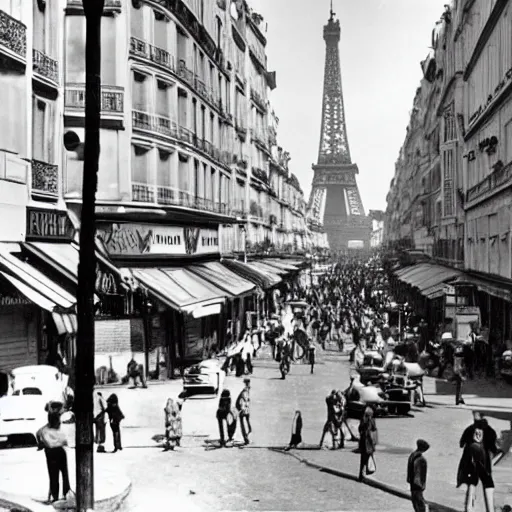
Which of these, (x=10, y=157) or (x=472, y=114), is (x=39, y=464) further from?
(x=472, y=114)

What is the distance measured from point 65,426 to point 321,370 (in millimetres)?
14712

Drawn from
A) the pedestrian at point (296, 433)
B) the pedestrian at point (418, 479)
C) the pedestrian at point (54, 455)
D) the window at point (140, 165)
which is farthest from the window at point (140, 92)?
the pedestrian at point (418, 479)

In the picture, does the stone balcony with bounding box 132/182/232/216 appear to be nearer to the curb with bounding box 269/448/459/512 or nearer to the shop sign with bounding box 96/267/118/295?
the shop sign with bounding box 96/267/118/295

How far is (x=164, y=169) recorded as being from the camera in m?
33.0

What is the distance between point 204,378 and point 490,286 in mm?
14705

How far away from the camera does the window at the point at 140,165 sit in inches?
1217

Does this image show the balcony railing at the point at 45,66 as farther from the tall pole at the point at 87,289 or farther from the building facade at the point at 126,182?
the tall pole at the point at 87,289

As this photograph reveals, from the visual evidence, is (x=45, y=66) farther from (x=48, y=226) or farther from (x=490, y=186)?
(x=490, y=186)

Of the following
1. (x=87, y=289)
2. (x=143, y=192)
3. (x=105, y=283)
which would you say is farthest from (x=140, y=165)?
(x=87, y=289)

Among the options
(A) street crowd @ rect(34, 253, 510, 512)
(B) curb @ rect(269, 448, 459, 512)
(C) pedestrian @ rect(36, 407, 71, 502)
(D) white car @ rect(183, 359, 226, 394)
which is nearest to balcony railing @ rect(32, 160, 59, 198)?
(A) street crowd @ rect(34, 253, 510, 512)

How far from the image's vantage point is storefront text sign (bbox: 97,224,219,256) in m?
29.7

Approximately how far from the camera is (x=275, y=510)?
507 inches

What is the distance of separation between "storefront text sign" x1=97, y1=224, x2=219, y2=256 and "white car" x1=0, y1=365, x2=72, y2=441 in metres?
9.56

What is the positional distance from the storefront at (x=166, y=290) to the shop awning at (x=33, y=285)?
664 centimetres
